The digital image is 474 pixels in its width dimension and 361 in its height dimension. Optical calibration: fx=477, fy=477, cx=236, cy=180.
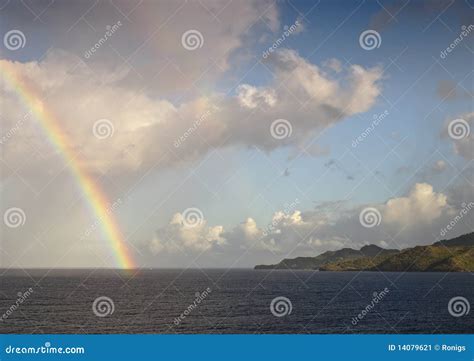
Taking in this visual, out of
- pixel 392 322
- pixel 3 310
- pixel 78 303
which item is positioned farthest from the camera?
pixel 78 303

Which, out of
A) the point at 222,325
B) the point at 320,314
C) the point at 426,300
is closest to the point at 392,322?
the point at 320,314

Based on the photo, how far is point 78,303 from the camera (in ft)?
305

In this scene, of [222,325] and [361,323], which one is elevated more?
[222,325]

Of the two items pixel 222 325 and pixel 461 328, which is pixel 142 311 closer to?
pixel 222 325
